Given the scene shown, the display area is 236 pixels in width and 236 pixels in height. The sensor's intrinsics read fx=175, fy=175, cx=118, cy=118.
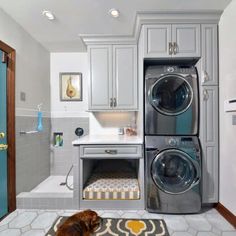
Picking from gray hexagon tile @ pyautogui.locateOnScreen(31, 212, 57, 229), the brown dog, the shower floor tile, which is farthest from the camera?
the shower floor tile

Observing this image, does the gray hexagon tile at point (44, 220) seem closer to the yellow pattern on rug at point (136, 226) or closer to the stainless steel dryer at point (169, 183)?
the yellow pattern on rug at point (136, 226)

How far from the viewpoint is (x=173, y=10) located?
1943mm

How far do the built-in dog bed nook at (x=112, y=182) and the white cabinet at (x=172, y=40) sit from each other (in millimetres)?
1614

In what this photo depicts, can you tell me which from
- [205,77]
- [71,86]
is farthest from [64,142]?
[205,77]

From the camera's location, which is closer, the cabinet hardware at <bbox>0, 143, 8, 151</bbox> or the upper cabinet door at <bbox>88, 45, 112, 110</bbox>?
the cabinet hardware at <bbox>0, 143, 8, 151</bbox>

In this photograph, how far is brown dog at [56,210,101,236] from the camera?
3.86 ft

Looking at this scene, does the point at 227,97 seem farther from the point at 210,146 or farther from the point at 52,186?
the point at 52,186

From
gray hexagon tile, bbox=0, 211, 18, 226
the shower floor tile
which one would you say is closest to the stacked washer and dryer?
the shower floor tile

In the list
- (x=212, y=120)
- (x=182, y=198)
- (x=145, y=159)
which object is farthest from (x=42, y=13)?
(x=182, y=198)

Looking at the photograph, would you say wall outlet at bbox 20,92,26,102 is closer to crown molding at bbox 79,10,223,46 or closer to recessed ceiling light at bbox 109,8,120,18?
recessed ceiling light at bbox 109,8,120,18

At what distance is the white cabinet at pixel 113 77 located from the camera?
8.46 feet

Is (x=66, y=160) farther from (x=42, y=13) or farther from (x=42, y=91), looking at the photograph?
(x=42, y=13)

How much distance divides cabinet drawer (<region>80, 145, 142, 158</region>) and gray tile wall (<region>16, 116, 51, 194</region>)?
83 centimetres

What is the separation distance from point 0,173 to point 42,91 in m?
Result: 1.39
